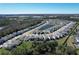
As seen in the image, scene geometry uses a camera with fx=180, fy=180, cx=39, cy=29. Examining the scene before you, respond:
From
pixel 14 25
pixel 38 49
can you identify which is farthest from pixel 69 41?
pixel 14 25

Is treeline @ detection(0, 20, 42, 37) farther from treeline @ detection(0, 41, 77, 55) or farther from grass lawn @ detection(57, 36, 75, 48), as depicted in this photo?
grass lawn @ detection(57, 36, 75, 48)

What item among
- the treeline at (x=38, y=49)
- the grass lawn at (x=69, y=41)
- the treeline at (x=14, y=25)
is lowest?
the treeline at (x=38, y=49)

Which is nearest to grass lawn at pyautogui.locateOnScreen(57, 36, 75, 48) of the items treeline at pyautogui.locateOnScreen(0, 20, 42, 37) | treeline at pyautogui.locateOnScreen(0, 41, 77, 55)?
treeline at pyautogui.locateOnScreen(0, 41, 77, 55)

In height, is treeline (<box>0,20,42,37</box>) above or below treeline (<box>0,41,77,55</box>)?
above

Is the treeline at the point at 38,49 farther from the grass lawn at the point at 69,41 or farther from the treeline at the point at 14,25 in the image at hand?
the treeline at the point at 14,25

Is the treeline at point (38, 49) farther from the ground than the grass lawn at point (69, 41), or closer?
closer

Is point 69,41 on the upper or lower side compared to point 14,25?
lower

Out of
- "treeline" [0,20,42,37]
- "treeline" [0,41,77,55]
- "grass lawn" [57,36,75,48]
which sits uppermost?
"treeline" [0,20,42,37]

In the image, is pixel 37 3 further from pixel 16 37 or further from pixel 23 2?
pixel 16 37

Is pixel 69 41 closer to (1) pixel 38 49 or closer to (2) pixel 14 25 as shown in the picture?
(1) pixel 38 49

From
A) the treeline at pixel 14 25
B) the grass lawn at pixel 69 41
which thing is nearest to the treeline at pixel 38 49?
the grass lawn at pixel 69 41

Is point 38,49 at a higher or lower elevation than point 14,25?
lower
